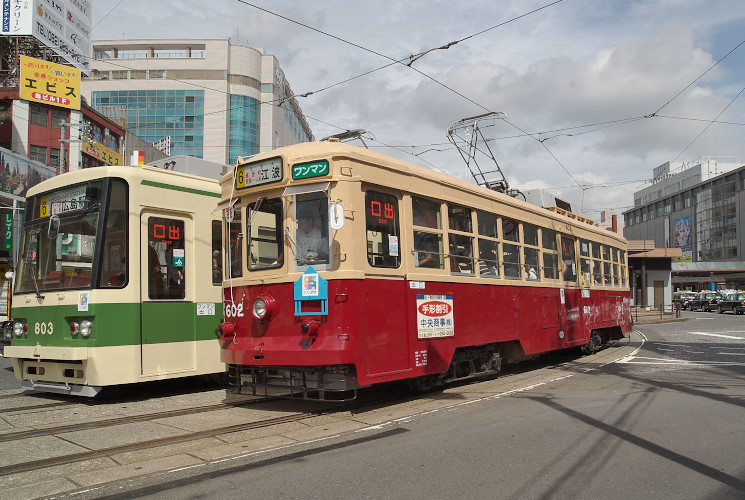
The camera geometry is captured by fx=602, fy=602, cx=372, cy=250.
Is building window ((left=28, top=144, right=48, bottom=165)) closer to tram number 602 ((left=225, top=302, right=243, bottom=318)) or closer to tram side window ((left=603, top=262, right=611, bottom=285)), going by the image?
tram side window ((left=603, top=262, right=611, bottom=285))

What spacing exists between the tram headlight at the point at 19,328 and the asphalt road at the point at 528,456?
15.7ft

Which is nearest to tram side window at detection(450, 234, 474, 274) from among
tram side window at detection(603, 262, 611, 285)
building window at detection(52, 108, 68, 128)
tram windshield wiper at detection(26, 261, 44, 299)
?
tram windshield wiper at detection(26, 261, 44, 299)

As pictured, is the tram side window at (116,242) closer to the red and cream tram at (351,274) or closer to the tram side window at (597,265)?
the red and cream tram at (351,274)

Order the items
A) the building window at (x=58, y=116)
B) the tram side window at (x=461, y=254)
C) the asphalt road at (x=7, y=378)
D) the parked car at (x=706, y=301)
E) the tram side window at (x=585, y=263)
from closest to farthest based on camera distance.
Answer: the tram side window at (x=461, y=254)
the asphalt road at (x=7, y=378)
the tram side window at (x=585, y=263)
the building window at (x=58, y=116)
the parked car at (x=706, y=301)

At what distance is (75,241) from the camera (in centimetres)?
782

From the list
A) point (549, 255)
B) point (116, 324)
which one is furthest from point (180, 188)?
point (549, 255)

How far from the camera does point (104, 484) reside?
4.44 metres

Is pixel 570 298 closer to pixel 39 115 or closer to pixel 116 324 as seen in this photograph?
pixel 116 324

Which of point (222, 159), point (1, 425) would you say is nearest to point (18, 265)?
point (1, 425)

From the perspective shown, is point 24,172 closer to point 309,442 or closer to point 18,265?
point 18,265

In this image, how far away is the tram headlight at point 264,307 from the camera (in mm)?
6910

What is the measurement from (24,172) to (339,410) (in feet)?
105

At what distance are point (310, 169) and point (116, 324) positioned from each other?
3120 mm

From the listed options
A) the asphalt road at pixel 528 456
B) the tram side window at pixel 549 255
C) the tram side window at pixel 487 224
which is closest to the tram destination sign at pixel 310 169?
the asphalt road at pixel 528 456
